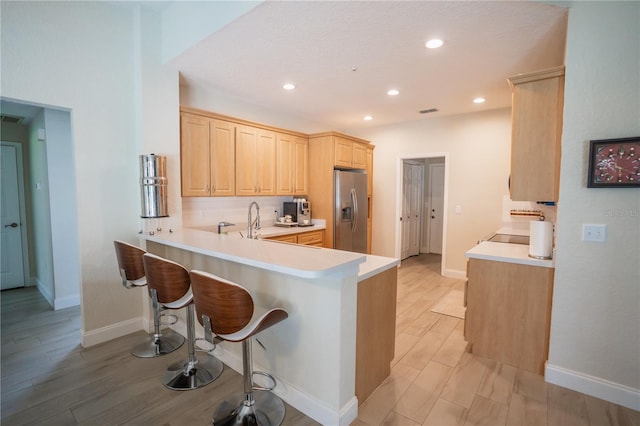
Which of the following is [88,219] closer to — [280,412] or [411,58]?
[280,412]

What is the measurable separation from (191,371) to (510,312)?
253 cm

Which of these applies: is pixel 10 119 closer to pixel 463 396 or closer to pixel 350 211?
pixel 350 211

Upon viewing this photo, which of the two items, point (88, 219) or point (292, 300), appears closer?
point (292, 300)

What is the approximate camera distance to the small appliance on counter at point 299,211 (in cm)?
482

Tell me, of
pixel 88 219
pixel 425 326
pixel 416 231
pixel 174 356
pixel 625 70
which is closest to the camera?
pixel 625 70

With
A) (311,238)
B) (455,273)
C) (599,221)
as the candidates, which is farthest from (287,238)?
(599,221)

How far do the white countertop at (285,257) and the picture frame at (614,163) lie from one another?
4.58 feet

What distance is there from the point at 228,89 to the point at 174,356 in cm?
299

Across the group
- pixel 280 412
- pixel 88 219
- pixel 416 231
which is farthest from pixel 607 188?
pixel 416 231

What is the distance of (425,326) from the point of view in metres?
3.22

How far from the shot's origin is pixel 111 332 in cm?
294

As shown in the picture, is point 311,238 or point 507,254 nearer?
point 507,254

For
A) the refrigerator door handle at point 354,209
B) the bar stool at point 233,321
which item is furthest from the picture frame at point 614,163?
the refrigerator door handle at point 354,209

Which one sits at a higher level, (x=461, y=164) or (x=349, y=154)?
(x=349, y=154)
